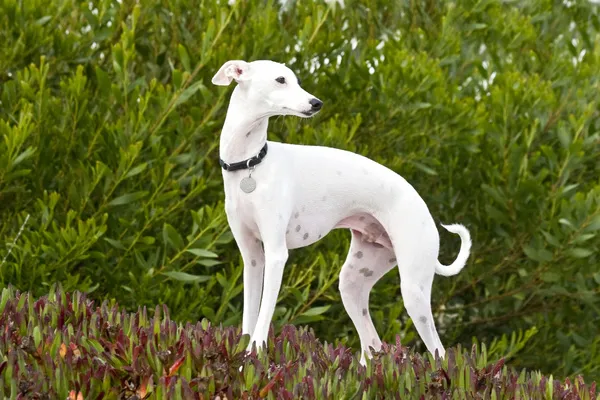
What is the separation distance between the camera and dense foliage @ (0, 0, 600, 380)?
20.9ft

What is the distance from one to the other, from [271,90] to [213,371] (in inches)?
42.6

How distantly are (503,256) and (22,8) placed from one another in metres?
3.69

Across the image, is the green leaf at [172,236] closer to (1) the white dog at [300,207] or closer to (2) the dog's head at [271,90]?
(1) the white dog at [300,207]

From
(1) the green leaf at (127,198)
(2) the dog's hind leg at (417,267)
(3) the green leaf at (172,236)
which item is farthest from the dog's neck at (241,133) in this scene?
(1) the green leaf at (127,198)

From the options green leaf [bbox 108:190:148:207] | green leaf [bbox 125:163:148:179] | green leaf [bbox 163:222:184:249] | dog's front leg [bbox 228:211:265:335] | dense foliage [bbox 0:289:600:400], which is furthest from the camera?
green leaf [bbox 108:190:148:207]

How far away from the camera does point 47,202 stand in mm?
6488

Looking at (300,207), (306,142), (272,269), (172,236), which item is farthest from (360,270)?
(306,142)

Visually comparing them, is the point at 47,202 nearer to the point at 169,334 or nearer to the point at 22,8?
the point at 22,8

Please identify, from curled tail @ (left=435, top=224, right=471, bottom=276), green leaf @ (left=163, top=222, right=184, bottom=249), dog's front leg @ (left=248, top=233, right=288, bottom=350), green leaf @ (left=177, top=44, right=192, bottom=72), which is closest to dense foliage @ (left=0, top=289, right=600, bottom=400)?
dog's front leg @ (left=248, top=233, right=288, bottom=350)

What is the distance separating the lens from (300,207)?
4402mm

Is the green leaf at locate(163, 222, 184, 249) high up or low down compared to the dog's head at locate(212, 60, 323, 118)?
down

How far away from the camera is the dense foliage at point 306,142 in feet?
20.9

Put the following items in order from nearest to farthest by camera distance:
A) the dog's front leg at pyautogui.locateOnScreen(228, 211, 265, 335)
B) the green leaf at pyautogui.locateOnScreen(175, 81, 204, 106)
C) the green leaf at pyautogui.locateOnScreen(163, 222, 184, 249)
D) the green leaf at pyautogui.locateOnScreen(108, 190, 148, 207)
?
1. the dog's front leg at pyautogui.locateOnScreen(228, 211, 265, 335)
2. the green leaf at pyautogui.locateOnScreen(163, 222, 184, 249)
3. the green leaf at pyautogui.locateOnScreen(108, 190, 148, 207)
4. the green leaf at pyautogui.locateOnScreen(175, 81, 204, 106)

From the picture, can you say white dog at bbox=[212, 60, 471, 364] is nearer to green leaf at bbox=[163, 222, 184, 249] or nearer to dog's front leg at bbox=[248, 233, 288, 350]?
dog's front leg at bbox=[248, 233, 288, 350]
